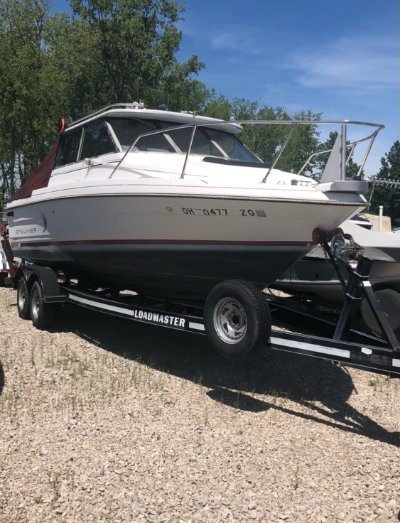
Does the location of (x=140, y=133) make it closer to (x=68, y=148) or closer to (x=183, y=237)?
→ (x=68, y=148)

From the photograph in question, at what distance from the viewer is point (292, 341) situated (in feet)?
13.0

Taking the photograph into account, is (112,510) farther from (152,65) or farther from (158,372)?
(152,65)

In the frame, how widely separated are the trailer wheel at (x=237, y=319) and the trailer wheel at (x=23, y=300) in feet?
11.8

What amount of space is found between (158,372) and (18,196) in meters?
4.08

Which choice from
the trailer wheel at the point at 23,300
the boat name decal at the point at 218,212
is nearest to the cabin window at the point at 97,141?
the boat name decal at the point at 218,212

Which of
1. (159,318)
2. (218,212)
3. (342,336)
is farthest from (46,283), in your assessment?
(342,336)

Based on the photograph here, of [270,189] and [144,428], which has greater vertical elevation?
[270,189]

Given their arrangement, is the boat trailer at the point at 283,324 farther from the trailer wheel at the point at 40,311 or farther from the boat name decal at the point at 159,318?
the trailer wheel at the point at 40,311

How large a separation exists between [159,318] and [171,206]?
1097 millimetres

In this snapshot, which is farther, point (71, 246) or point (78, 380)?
point (71, 246)

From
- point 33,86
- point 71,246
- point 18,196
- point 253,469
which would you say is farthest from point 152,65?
point 253,469

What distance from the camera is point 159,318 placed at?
4.92 m

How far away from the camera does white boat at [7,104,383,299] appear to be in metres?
4.24

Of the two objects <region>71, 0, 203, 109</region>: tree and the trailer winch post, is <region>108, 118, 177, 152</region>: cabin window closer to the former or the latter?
the trailer winch post
